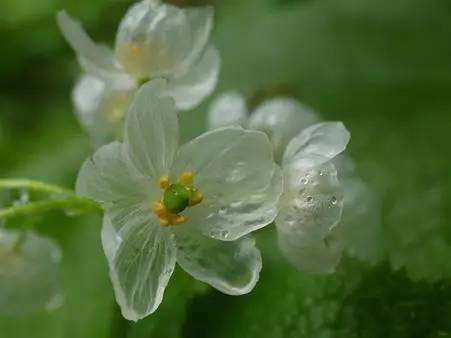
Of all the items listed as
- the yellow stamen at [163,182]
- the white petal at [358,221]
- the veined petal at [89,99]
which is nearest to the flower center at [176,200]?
the yellow stamen at [163,182]

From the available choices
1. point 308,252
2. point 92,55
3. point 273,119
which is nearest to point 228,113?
point 273,119

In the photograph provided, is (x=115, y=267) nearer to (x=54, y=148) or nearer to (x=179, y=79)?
(x=179, y=79)

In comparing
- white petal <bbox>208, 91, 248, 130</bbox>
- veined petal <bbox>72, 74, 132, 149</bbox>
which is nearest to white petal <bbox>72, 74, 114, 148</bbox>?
veined petal <bbox>72, 74, 132, 149</bbox>

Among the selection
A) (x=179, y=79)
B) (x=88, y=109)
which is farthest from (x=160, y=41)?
(x=88, y=109)

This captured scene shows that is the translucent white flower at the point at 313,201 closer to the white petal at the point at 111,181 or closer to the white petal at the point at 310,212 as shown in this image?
the white petal at the point at 310,212

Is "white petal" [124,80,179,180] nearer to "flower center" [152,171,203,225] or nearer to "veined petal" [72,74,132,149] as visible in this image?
"flower center" [152,171,203,225]

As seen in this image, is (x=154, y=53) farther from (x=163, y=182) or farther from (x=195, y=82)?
(x=163, y=182)
